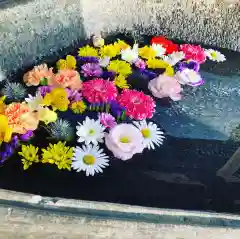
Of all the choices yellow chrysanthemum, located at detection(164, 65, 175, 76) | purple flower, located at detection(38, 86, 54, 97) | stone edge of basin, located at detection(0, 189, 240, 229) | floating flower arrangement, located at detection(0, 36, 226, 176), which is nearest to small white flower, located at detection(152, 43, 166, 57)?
floating flower arrangement, located at detection(0, 36, 226, 176)

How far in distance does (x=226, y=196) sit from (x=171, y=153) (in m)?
0.19

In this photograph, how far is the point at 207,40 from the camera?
1699 millimetres

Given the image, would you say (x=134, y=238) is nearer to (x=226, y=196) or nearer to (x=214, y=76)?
(x=226, y=196)

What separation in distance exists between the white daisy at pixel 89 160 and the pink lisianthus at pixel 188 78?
1.42 feet

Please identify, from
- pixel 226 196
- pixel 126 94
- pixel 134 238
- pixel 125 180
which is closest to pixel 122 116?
pixel 126 94

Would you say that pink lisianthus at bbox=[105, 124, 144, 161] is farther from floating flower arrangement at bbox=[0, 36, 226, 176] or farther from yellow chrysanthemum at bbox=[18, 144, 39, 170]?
yellow chrysanthemum at bbox=[18, 144, 39, 170]

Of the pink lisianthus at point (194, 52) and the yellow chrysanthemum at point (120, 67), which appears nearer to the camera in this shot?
the yellow chrysanthemum at point (120, 67)

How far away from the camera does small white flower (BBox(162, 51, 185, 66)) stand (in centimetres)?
155

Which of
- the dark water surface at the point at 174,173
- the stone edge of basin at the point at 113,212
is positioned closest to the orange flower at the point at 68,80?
the dark water surface at the point at 174,173

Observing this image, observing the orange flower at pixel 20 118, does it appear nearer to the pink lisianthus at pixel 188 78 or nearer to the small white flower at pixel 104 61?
the small white flower at pixel 104 61

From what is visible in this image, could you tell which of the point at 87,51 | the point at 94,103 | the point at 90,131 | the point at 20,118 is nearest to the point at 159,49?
the point at 87,51

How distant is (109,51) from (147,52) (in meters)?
0.13

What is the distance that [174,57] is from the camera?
5.12 feet

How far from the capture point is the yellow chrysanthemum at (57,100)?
4.26ft
